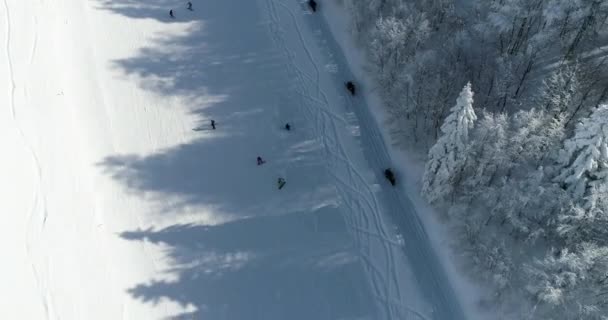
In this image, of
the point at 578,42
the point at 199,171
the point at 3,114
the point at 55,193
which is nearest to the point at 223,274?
the point at 199,171

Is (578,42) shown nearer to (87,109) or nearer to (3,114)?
(87,109)

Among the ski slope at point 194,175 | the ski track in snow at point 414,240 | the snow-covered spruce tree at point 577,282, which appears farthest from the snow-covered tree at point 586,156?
the ski slope at point 194,175

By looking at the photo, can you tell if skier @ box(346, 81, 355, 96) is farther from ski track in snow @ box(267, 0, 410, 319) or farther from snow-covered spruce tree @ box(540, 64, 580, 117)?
snow-covered spruce tree @ box(540, 64, 580, 117)

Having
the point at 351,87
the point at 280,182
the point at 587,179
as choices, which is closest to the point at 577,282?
the point at 587,179

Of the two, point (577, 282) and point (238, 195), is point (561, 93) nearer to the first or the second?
point (577, 282)

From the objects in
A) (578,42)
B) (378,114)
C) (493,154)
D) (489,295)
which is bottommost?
(489,295)

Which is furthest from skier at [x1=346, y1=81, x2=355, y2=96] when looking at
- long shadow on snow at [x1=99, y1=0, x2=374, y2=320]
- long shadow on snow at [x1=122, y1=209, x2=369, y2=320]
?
long shadow on snow at [x1=122, y1=209, x2=369, y2=320]

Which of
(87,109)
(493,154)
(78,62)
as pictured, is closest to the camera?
(493,154)

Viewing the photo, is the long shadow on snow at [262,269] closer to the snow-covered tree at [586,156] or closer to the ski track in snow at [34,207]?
the ski track in snow at [34,207]
